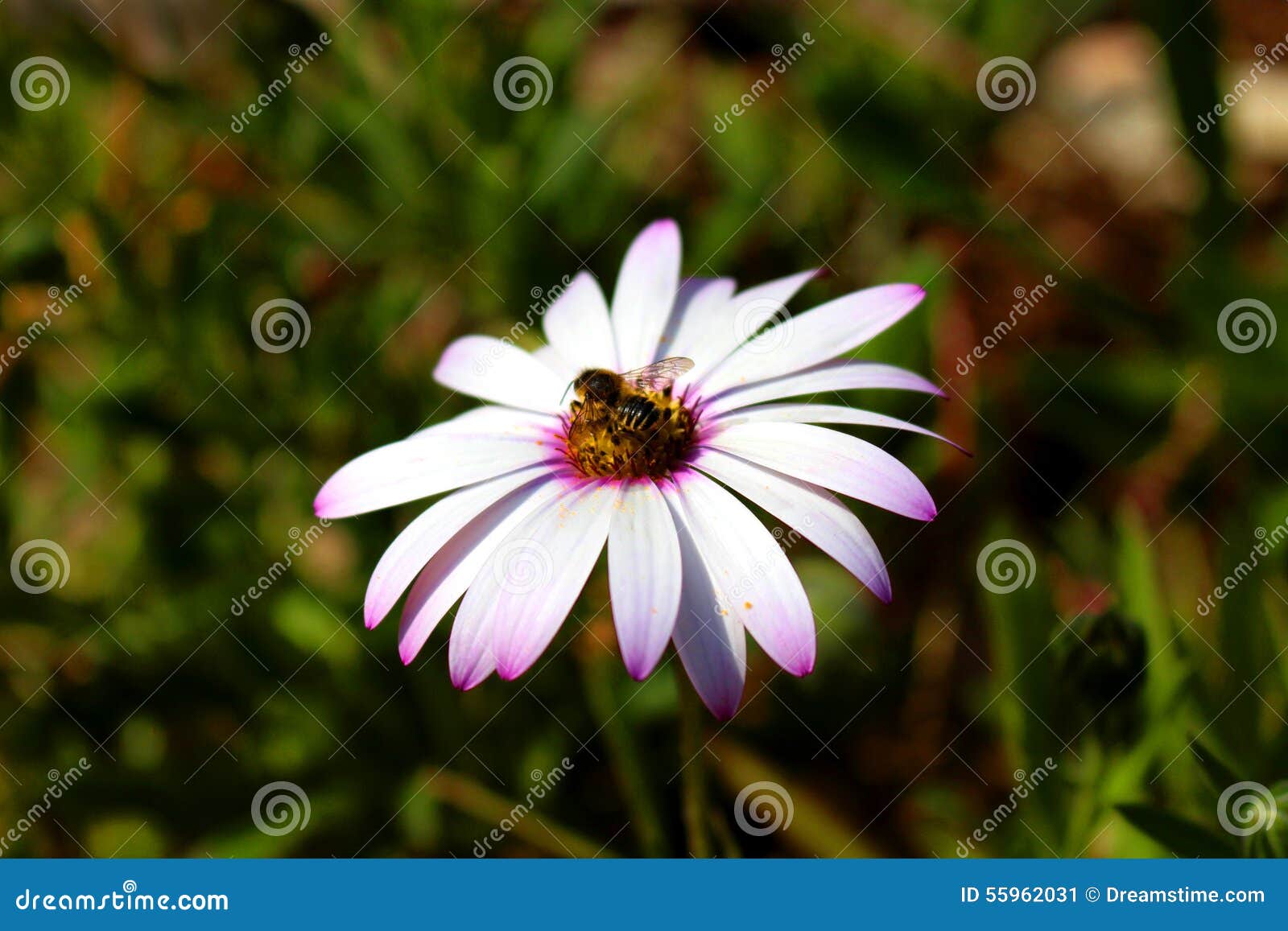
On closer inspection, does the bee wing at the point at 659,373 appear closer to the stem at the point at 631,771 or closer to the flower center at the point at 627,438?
the flower center at the point at 627,438

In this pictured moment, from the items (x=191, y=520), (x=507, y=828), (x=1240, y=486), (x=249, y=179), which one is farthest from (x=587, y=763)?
(x=249, y=179)

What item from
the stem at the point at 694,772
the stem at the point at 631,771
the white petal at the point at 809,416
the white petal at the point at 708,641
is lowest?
the stem at the point at 631,771

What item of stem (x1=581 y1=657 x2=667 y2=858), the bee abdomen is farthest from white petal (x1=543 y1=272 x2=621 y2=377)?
stem (x1=581 y1=657 x2=667 y2=858)

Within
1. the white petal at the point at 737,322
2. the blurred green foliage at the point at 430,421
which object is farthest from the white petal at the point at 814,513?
the blurred green foliage at the point at 430,421

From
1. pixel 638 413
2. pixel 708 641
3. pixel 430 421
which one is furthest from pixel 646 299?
pixel 430 421

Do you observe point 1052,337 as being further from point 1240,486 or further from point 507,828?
point 507,828

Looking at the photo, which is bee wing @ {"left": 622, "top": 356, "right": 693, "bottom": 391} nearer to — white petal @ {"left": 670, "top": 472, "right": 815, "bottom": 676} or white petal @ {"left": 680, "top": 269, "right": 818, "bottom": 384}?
white petal @ {"left": 680, "top": 269, "right": 818, "bottom": 384}

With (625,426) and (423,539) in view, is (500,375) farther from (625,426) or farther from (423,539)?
(423,539)
